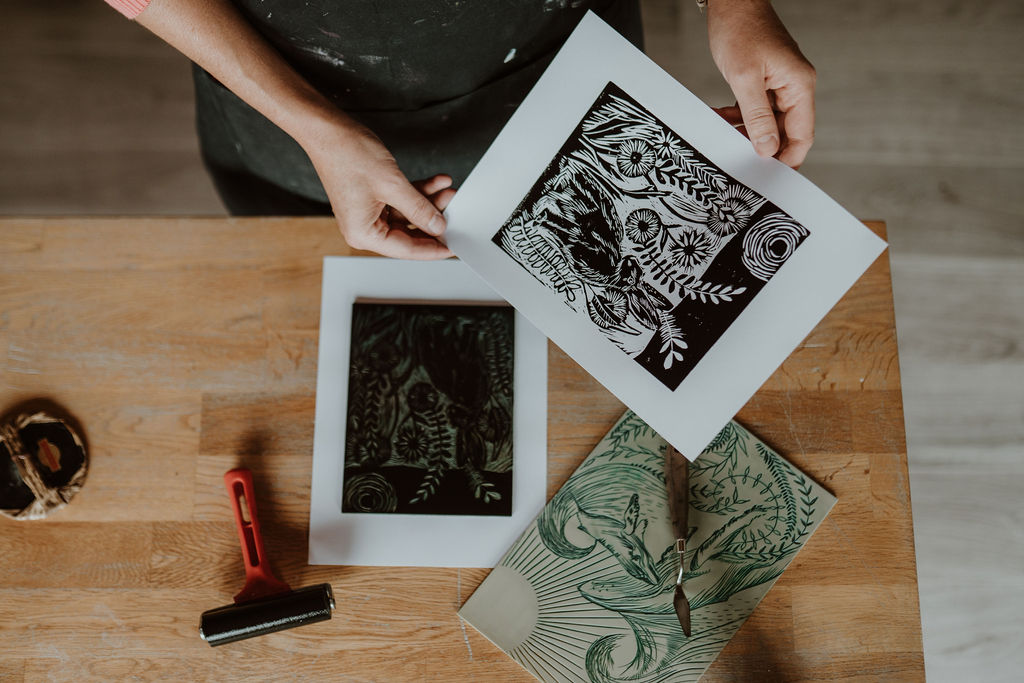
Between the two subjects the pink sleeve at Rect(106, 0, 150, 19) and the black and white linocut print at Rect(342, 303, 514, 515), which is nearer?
the pink sleeve at Rect(106, 0, 150, 19)

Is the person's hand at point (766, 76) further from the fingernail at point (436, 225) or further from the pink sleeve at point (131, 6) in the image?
the pink sleeve at point (131, 6)

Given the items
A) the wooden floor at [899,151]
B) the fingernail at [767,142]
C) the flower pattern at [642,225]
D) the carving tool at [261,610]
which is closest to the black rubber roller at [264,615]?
the carving tool at [261,610]

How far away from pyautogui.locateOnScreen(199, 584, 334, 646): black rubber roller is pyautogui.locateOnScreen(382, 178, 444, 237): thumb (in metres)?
0.35

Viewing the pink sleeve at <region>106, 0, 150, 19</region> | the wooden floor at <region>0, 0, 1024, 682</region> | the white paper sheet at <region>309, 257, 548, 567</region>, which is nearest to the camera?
the pink sleeve at <region>106, 0, 150, 19</region>

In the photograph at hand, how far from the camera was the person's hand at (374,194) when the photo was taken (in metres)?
0.62

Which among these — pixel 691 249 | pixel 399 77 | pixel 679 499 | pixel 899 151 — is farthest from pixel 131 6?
pixel 899 151

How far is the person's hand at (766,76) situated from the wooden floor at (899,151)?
804 mm

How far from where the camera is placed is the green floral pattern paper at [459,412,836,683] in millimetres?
647

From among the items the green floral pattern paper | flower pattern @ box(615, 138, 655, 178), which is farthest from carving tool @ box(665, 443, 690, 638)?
flower pattern @ box(615, 138, 655, 178)

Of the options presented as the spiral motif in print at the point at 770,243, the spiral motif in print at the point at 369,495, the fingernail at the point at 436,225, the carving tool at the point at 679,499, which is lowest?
the spiral motif in print at the point at 369,495

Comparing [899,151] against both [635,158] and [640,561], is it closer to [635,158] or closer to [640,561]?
[635,158]

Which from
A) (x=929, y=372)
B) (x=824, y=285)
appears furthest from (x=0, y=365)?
(x=929, y=372)

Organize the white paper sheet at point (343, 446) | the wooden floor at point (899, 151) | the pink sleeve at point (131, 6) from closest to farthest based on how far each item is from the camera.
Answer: the pink sleeve at point (131, 6)
the white paper sheet at point (343, 446)
the wooden floor at point (899, 151)

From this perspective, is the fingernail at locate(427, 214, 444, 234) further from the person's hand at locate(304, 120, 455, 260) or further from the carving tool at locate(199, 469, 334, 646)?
the carving tool at locate(199, 469, 334, 646)
